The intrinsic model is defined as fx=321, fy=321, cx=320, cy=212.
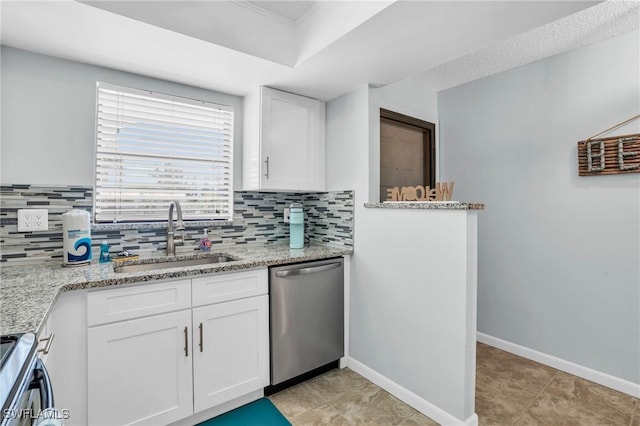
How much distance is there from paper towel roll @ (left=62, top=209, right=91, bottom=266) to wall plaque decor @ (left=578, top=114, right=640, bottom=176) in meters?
3.21

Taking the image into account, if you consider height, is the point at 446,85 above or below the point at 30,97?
above

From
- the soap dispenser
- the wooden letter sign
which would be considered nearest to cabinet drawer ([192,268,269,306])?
the soap dispenser

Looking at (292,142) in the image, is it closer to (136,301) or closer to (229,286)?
(229,286)

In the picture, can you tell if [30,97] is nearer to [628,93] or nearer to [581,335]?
[628,93]

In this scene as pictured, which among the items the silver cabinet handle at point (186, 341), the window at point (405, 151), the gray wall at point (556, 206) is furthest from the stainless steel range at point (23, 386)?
the gray wall at point (556, 206)

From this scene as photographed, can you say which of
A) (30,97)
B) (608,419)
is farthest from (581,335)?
(30,97)

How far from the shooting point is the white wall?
1.75 meters

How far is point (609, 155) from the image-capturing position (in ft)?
6.98

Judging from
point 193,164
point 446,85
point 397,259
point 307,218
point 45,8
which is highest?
point 446,85

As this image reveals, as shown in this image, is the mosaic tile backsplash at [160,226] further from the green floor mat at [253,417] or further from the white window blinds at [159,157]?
the green floor mat at [253,417]

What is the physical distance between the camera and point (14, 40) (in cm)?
171

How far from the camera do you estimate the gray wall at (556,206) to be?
6.91 feet

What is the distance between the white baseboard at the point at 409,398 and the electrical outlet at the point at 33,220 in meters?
2.17

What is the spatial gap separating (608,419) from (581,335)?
572 millimetres
